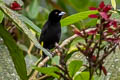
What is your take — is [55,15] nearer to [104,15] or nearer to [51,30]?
[51,30]

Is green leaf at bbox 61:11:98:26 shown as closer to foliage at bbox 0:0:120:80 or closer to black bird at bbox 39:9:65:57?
foliage at bbox 0:0:120:80

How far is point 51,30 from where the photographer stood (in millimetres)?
3848

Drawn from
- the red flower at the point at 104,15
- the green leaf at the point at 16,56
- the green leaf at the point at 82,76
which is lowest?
the green leaf at the point at 82,76

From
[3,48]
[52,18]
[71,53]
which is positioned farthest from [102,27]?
[52,18]

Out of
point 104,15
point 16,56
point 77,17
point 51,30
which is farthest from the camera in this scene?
point 51,30

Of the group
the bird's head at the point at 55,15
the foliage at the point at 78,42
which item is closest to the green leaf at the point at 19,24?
the foliage at the point at 78,42

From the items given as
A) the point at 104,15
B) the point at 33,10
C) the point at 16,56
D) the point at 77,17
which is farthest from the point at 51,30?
the point at 104,15

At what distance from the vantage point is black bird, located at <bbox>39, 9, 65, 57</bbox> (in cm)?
373

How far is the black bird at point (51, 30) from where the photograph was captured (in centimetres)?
373

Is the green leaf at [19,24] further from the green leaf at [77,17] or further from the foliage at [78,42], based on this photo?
the green leaf at [77,17]

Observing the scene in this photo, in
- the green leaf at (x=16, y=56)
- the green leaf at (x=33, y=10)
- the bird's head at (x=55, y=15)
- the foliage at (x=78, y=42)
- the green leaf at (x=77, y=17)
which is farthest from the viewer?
the bird's head at (x=55, y=15)

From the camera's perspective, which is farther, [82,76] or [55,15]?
[55,15]

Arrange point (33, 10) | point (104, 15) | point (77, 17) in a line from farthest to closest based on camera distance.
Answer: point (33, 10) < point (77, 17) < point (104, 15)

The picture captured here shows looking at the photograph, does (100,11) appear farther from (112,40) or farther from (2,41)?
(2,41)
